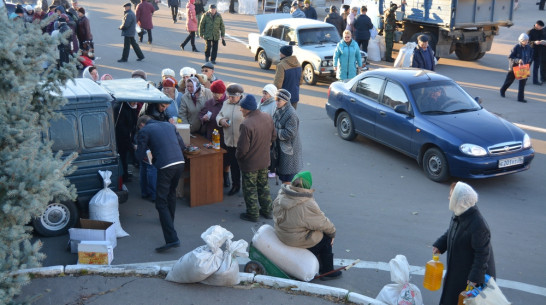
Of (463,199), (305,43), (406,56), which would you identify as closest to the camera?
(463,199)

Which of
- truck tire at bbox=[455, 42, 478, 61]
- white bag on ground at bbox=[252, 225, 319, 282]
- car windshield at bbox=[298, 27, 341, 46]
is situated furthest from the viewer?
truck tire at bbox=[455, 42, 478, 61]

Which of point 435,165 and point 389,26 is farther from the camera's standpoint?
point 389,26

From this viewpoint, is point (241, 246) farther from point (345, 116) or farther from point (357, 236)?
point (345, 116)

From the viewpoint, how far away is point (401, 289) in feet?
20.0

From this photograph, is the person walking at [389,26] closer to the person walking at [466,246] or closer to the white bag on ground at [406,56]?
the white bag on ground at [406,56]

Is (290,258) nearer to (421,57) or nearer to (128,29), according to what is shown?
(421,57)

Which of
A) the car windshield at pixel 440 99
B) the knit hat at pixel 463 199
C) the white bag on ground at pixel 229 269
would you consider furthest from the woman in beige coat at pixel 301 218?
the car windshield at pixel 440 99

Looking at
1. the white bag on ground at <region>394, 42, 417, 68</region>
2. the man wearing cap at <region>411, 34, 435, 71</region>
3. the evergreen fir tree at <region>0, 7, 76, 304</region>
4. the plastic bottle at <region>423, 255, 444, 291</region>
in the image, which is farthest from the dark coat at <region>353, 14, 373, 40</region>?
the evergreen fir tree at <region>0, 7, 76, 304</region>

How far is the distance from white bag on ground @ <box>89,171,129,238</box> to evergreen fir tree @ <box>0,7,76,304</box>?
2.78 metres

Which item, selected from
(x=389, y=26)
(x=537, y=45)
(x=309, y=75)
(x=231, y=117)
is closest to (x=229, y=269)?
(x=231, y=117)

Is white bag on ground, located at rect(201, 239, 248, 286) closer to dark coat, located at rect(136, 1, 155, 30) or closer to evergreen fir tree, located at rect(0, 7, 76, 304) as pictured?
evergreen fir tree, located at rect(0, 7, 76, 304)

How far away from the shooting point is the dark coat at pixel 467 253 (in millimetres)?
5520

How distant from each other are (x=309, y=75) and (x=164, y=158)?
1035 centimetres

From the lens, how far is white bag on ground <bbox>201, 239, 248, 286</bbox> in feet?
20.7
